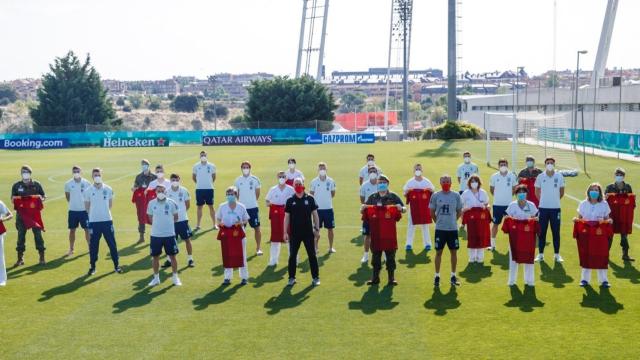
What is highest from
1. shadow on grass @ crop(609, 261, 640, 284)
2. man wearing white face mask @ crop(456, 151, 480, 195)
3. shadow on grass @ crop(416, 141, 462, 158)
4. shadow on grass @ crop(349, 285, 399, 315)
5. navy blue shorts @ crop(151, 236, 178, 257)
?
shadow on grass @ crop(416, 141, 462, 158)

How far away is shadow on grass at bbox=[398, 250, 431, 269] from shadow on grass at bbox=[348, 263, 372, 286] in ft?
2.88

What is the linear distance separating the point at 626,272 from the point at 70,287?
35.1 feet

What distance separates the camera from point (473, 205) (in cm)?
1448

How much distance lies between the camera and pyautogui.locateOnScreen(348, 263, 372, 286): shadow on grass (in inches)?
546

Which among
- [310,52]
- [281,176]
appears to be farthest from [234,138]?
[281,176]

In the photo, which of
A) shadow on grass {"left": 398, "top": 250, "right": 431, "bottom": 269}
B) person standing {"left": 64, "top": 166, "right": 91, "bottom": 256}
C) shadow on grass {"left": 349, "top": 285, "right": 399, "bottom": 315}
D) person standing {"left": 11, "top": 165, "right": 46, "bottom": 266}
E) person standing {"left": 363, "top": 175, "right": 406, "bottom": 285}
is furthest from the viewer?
person standing {"left": 64, "top": 166, "right": 91, "bottom": 256}

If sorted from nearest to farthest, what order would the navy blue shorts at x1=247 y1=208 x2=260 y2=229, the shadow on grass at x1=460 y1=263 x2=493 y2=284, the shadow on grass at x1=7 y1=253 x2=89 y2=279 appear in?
the shadow on grass at x1=460 y1=263 x2=493 y2=284
the shadow on grass at x1=7 y1=253 x2=89 y2=279
the navy blue shorts at x1=247 y1=208 x2=260 y2=229

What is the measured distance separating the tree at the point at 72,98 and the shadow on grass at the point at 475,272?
78.0 metres

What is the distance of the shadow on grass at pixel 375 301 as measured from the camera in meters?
12.0

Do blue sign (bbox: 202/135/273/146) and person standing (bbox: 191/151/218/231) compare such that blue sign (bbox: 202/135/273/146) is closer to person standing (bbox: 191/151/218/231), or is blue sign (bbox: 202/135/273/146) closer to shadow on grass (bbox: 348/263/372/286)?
person standing (bbox: 191/151/218/231)

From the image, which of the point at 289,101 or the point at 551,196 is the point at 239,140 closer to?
the point at 289,101

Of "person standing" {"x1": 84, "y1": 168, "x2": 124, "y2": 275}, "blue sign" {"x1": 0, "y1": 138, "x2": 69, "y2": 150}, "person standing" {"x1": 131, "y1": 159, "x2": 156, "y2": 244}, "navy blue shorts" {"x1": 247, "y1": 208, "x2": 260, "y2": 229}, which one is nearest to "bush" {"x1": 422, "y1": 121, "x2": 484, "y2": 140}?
"blue sign" {"x1": 0, "y1": 138, "x2": 69, "y2": 150}

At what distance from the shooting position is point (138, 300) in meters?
12.8

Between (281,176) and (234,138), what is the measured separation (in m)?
56.0
